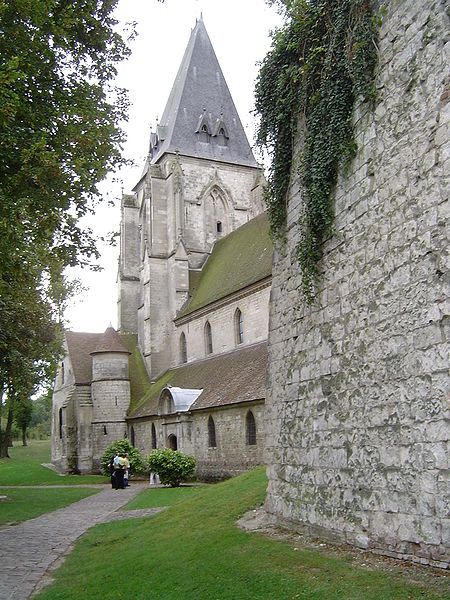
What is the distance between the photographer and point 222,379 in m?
26.9

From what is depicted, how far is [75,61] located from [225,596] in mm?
10569

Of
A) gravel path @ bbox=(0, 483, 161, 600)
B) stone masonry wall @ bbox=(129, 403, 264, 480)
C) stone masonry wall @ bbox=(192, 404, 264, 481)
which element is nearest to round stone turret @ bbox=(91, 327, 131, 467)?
stone masonry wall @ bbox=(129, 403, 264, 480)

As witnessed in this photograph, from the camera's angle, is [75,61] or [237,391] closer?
[75,61]

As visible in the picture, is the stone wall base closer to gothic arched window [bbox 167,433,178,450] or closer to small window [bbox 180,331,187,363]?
gothic arched window [bbox 167,433,178,450]

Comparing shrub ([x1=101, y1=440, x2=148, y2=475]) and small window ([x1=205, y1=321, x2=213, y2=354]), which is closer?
shrub ([x1=101, y1=440, x2=148, y2=475])

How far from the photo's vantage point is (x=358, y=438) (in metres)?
7.41

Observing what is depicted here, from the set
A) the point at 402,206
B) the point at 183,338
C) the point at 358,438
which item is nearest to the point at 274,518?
the point at 358,438

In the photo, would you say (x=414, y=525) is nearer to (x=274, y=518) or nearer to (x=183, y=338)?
(x=274, y=518)

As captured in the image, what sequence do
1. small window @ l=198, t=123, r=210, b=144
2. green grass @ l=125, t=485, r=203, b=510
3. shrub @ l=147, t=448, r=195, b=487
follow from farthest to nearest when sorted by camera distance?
small window @ l=198, t=123, r=210, b=144, shrub @ l=147, t=448, r=195, b=487, green grass @ l=125, t=485, r=203, b=510

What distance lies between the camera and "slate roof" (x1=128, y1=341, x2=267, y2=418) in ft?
77.7

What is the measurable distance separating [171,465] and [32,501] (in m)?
4.92

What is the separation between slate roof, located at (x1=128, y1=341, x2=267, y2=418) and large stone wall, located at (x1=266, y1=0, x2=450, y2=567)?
13407 millimetres

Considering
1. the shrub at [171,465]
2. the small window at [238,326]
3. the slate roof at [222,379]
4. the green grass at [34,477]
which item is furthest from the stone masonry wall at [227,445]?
the green grass at [34,477]

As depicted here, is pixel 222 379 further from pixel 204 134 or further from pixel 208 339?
pixel 204 134
